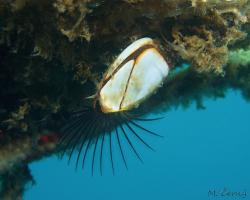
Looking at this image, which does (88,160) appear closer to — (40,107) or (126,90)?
(40,107)

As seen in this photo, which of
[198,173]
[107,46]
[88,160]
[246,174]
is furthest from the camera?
[198,173]

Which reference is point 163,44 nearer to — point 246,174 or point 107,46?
point 107,46

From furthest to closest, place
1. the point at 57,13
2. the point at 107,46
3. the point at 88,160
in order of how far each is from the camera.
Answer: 1. the point at 88,160
2. the point at 107,46
3. the point at 57,13

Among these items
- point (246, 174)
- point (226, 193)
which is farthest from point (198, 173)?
point (226, 193)

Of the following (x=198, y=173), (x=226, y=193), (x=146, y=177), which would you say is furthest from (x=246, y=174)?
(x=226, y=193)

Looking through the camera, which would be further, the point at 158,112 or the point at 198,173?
the point at 198,173

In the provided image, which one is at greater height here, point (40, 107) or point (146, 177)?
point (40, 107)

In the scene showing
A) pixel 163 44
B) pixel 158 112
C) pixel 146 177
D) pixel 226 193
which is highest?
pixel 163 44
